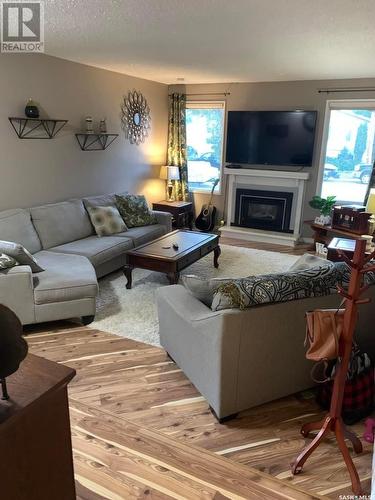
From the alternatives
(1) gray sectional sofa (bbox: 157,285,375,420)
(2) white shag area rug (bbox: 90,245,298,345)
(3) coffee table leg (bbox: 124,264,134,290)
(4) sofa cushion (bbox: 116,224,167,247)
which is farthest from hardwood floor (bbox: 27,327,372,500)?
(4) sofa cushion (bbox: 116,224,167,247)

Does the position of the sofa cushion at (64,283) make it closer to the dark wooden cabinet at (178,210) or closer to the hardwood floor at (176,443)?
the hardwood floor at (176,443)

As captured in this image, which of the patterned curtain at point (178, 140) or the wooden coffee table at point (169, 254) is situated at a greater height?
the patterned curtain at point (178, 140)

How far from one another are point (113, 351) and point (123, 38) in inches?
107

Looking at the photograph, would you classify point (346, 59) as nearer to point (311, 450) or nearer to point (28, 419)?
point (311, 450)

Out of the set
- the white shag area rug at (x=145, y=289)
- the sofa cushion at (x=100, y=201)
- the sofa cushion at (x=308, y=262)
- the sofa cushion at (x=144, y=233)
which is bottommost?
the white shag area rug at (x=145, y=289)

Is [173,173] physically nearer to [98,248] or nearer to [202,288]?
[98,248]

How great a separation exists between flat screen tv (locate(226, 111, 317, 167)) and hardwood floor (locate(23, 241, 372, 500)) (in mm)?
4267

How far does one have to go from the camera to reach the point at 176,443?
2027mm

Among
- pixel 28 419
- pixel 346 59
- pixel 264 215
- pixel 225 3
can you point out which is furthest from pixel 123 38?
pixel 264 215

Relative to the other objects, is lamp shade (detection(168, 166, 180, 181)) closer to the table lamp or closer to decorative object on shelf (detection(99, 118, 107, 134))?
the table lamp

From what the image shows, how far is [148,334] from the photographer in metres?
3.17

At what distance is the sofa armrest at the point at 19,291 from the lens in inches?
115

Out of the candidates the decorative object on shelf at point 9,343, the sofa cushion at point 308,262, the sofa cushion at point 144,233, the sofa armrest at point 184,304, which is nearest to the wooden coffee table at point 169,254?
the sofa cushion at point 144,233

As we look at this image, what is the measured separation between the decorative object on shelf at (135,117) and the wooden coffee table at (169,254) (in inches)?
86.5
